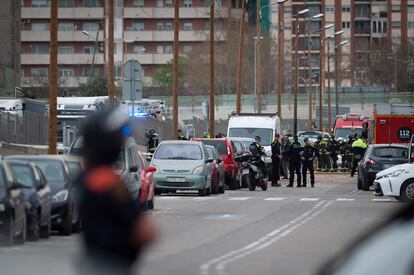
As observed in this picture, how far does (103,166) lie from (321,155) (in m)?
51.5

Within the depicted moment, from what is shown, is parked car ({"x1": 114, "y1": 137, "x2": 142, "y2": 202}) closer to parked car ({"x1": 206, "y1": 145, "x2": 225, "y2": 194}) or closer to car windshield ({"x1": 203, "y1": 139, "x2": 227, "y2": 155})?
parked car ({"x1": 206, "y1": 145, "x2": 225, "y2": 194})

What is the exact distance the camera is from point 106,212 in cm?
791

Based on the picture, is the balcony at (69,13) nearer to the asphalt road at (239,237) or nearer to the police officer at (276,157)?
the police officer at (276,157)

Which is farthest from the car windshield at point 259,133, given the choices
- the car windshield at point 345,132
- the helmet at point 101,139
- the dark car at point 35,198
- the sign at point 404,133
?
the helmet at point 101,139

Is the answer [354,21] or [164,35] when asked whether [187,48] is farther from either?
[354,21]

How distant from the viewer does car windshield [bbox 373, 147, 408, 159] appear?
40.8 meters

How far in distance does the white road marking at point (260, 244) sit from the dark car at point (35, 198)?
312 cm

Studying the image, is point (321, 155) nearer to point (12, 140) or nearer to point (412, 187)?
point (12, 140)

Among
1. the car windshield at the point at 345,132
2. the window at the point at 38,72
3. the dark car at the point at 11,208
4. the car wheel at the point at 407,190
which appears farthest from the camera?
the window at the point at 38,72

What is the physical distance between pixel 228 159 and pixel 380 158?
4.85m

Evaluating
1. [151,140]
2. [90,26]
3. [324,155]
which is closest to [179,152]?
[151,140]

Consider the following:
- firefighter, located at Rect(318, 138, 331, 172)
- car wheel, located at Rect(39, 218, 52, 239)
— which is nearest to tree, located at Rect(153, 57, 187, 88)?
firefighter, located at Rect(318, 138, 331, 172)

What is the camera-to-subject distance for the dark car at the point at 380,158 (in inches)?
1599

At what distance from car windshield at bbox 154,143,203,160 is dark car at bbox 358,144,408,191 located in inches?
262
